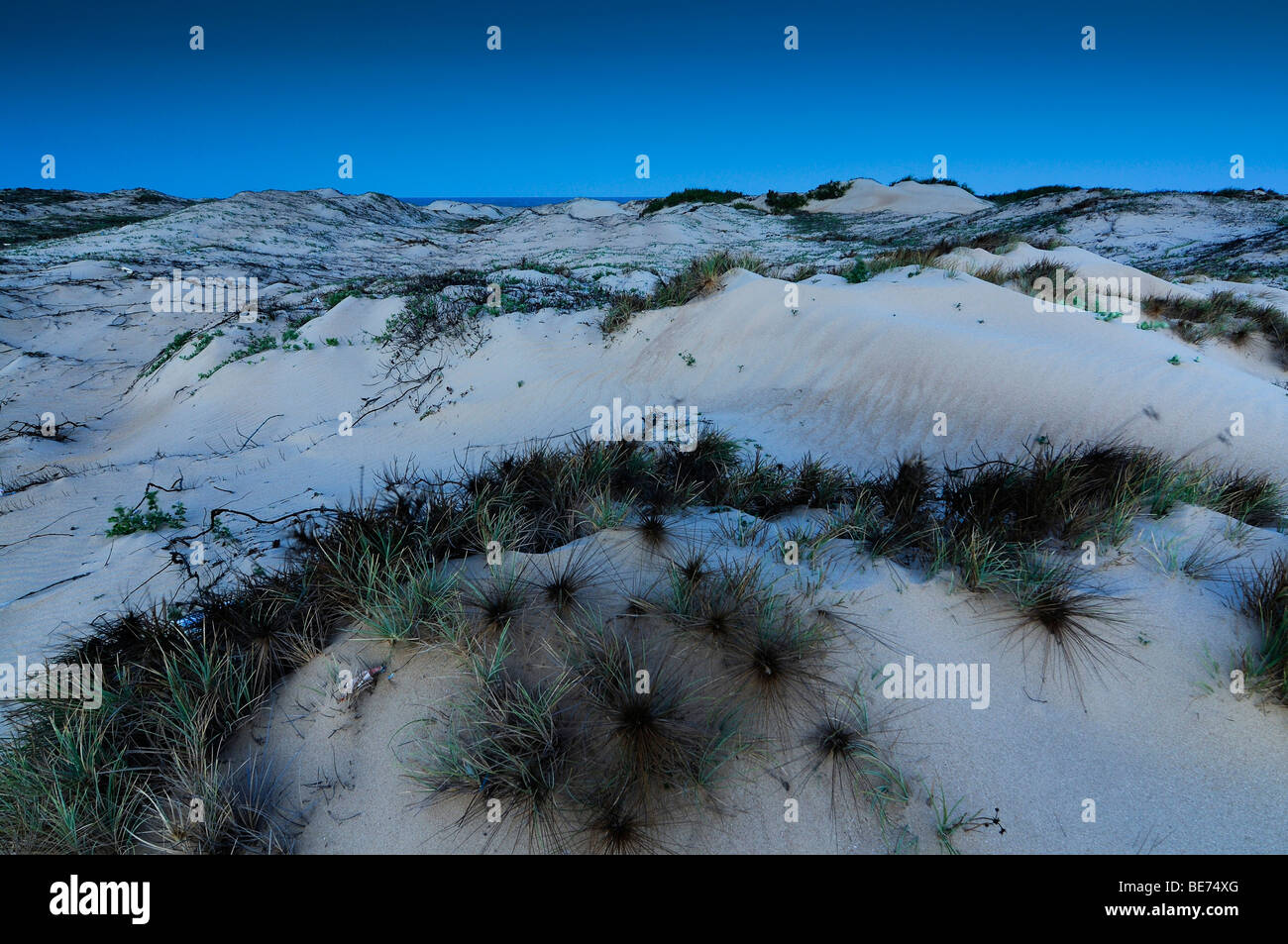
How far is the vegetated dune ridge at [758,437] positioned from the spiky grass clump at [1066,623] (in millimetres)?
105

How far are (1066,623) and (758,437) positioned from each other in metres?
3.85

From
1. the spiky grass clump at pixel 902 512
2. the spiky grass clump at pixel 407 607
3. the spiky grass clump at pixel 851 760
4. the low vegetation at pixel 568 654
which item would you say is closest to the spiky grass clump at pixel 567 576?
the low vegetation at pixel 568 654

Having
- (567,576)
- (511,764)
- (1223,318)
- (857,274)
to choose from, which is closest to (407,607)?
(567,576)

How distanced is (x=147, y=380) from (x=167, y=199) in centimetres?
5468

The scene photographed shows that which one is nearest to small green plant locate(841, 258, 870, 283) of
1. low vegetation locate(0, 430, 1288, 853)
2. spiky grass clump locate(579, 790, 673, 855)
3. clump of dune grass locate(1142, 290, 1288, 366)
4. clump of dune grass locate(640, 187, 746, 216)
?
clump of dune grass locate(1142, 290, 1288, 366)

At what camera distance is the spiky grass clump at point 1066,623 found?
2.58 metres

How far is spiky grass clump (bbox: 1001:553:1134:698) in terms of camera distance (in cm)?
258

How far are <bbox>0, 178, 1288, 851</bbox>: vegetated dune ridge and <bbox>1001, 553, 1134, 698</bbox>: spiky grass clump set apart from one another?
0.34ft

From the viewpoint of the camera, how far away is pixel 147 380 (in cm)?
1065

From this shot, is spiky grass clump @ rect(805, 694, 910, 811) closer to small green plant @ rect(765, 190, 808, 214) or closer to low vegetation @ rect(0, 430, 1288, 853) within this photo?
low vegetation @ rect(0, 430, 1288, 853)

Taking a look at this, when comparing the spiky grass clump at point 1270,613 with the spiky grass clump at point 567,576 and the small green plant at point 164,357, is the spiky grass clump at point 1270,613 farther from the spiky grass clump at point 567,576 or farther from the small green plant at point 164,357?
the small green plant at point 164,357
